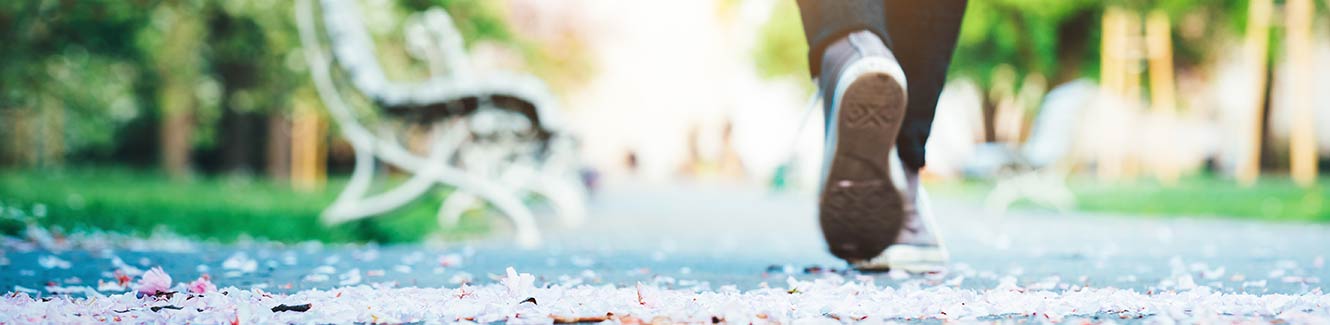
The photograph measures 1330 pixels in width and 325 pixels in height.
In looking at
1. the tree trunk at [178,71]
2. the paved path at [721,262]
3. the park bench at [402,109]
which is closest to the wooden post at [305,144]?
the tree trunk at [178,71]

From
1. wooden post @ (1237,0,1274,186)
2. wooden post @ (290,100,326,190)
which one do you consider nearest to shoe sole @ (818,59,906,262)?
wooden post @ (290,100,326,190)

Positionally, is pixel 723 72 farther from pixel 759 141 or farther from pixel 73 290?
pixel 73 290

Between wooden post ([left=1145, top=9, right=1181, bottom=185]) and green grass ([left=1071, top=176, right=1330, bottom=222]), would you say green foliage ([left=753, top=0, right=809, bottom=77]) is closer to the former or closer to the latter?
wooden post ([left=1145, top=9, right=1181, bottom=185])

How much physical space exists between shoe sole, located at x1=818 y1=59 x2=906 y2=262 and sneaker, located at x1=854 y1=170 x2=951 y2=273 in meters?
0.03

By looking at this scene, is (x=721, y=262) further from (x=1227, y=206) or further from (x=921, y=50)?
(x=1227, y=206)

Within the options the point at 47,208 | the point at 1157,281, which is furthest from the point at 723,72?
the point at 1157,281

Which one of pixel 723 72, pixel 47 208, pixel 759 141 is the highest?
pixel 723 72

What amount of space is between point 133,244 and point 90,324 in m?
2.57

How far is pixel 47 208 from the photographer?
4969 millimetres

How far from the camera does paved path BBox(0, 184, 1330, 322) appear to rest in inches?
97.6

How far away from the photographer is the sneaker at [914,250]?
2637mm

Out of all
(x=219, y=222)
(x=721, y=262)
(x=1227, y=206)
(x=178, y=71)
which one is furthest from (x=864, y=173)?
(x=178, y=71)

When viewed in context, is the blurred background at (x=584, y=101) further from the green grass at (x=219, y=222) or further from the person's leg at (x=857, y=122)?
the person's leg at (x=857, y=122)

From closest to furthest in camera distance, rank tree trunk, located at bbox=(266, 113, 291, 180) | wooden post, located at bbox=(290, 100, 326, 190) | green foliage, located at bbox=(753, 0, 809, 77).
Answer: wooden post, located at bbox=(290, 100, 326, 190) → tree trunk, located at bbox=(266, 113, 291, 180) → green foliage, located at bbox=(753, 0, 809, 77)
